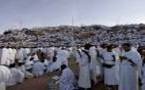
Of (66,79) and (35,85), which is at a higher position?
(66,79)

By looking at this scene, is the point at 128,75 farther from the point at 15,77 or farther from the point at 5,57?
the point at 5,57

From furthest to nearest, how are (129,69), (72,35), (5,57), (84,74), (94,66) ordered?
(72,35), (5,57), (94,66), (84,74), (129,69)

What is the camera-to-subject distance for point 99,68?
13.2 m

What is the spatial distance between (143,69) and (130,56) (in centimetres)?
55

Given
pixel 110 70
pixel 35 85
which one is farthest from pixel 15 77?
pixel 110 70

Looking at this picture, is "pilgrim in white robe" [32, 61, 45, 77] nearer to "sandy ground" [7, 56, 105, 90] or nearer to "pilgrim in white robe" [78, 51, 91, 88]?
"sandy ground" [7, 56, 105, 90]

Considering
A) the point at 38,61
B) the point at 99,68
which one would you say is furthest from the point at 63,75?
the point at 38,61

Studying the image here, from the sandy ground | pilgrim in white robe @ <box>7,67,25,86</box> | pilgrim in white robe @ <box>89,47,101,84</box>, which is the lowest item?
the sandy ground

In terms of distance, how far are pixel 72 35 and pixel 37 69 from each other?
123ft

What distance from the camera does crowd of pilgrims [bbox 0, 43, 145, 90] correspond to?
10.8 meters

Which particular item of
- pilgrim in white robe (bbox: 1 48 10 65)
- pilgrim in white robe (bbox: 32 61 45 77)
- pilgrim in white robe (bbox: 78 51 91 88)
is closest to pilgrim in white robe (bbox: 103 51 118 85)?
pilgrim in white robe (bbox: 78 51 91 88)

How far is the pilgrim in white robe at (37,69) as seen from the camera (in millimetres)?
17697


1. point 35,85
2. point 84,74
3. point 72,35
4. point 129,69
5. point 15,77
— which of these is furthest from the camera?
point 72,35

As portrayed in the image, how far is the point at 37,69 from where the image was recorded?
17.8m
